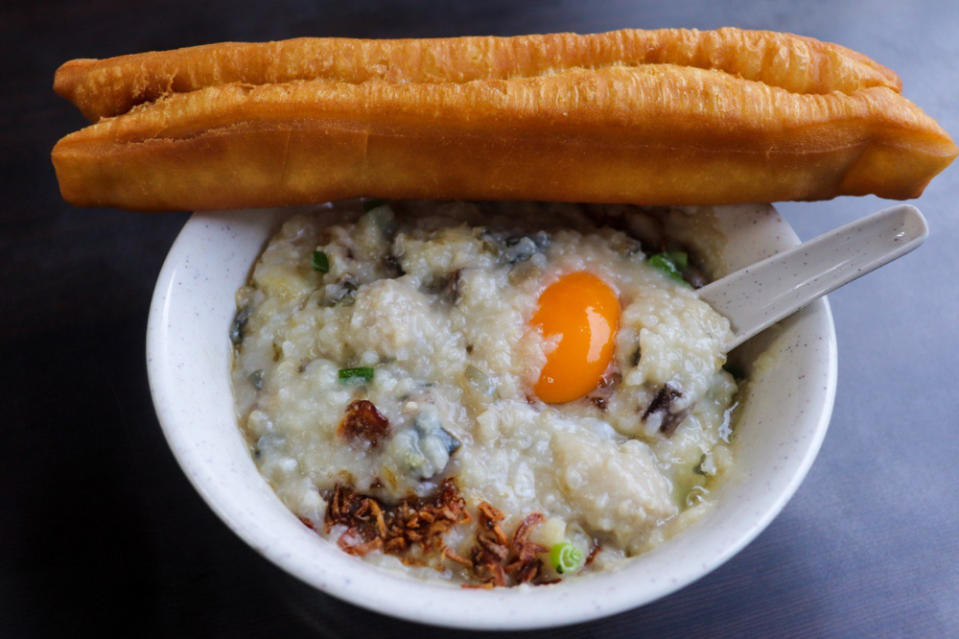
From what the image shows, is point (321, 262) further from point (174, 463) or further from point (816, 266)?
point (816, 266)

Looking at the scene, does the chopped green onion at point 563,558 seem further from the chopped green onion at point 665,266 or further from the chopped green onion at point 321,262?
the chopped green onion at point 321,262

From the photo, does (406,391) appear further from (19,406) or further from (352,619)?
(19,406)

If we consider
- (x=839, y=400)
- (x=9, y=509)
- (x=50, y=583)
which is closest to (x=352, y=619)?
(x=50, y=583)

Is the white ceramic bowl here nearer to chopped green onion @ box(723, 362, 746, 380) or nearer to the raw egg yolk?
chopped green onion @ box(723, 362, 746, 380)

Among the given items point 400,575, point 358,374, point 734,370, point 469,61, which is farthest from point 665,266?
point 400,575

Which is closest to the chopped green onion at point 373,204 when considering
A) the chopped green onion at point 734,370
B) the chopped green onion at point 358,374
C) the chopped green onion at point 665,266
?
the chopped green onion at point 358,374

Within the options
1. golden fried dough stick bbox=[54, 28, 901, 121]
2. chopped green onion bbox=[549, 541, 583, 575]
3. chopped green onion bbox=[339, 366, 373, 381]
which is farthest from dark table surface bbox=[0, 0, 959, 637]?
golden fried dough stick bbox=[54, 28, 901, 121]
